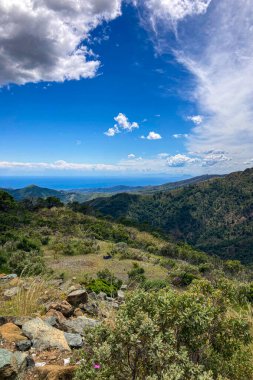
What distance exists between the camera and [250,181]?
616 feet

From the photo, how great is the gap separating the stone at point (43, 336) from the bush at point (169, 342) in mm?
1842

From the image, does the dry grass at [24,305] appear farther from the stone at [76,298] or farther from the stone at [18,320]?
the stone at [76,298]

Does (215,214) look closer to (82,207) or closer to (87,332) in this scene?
(82,207)

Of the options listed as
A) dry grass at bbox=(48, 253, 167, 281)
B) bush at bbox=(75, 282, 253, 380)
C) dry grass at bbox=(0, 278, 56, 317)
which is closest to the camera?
bush at bbox=(75, 282, 253, 380)

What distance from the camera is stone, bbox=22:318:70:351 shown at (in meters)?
4.56

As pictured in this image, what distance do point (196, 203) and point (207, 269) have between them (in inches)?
6191

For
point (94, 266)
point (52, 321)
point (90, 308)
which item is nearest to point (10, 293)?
point (90, 308)

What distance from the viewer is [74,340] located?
4848 mm

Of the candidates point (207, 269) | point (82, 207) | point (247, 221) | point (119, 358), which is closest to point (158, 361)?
point (119, 358)

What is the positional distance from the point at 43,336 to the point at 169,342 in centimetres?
264

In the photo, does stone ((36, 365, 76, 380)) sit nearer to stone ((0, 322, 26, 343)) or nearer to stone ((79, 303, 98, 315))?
stone ((0, 322, 26, 343))

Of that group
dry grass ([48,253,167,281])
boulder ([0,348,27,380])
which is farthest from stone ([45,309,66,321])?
dry grass ([48,253,167,281])

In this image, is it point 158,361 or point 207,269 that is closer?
point 158,361

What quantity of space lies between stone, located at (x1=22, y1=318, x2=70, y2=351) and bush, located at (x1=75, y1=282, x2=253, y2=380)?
1842 mm
